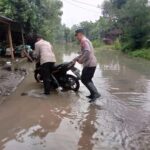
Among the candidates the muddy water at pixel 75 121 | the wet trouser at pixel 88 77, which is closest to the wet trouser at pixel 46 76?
the muddy water at pixel 75 121

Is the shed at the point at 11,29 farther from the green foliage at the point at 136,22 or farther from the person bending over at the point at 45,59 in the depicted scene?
the green foliage at the point at 136,22

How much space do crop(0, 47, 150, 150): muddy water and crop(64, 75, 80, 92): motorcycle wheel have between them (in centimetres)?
24

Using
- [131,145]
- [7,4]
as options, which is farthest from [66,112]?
[7,4]

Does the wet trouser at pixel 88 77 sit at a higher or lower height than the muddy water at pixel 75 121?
higher

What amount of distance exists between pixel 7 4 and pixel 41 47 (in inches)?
484

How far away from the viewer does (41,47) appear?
8.83 meters

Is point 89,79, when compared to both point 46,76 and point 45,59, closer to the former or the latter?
point 46,76

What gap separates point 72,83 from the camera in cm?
950

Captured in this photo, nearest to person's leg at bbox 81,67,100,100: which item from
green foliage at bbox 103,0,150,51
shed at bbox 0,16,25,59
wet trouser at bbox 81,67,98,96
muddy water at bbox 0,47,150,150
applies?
wet trouser at bbox 81,67,98,96

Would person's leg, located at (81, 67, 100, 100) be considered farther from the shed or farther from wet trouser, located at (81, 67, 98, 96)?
the shed

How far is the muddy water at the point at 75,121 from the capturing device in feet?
16.8

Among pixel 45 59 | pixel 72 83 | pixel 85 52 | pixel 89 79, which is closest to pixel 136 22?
pixel 72 83

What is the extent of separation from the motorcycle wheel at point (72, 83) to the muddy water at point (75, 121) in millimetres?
236

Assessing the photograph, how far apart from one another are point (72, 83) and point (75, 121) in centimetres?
316
